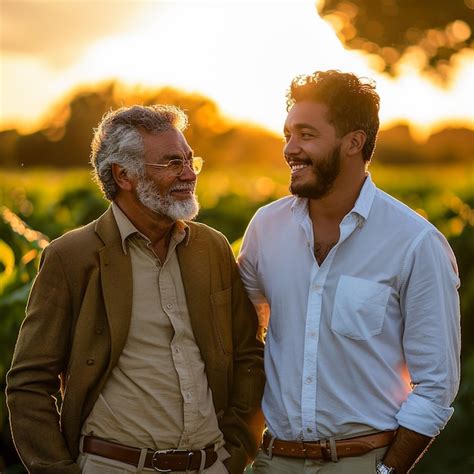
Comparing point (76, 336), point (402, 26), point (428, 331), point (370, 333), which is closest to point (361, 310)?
point (370, 333)

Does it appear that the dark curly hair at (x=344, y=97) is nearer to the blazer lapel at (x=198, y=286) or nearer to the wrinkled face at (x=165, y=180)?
the wrinkled face at (x=165, y=180)

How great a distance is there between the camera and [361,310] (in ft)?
14.5

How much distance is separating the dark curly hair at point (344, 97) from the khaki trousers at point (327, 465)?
1.39m

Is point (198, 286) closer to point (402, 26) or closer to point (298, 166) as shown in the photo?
point (298, 166)

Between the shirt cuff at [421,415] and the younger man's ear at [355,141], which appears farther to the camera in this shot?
the younger man's ear at [355,141]

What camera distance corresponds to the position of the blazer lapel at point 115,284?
4.45 m

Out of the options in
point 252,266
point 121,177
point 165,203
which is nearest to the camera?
point 165,203

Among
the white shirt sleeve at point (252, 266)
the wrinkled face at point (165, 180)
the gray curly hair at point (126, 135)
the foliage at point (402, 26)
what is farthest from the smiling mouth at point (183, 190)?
the foliage at point (402, 26)

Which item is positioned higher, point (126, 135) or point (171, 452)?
point (126, 135)

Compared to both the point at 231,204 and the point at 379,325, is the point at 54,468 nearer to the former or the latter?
the point at 379,325

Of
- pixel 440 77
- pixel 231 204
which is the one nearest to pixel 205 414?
pixel 440 77

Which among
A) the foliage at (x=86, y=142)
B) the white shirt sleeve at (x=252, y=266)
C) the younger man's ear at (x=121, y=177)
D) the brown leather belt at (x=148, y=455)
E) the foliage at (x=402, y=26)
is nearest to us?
the brown leather belt at (x=148, y=455)

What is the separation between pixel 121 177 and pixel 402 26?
20.8 feet

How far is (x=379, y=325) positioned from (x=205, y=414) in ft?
2.87
